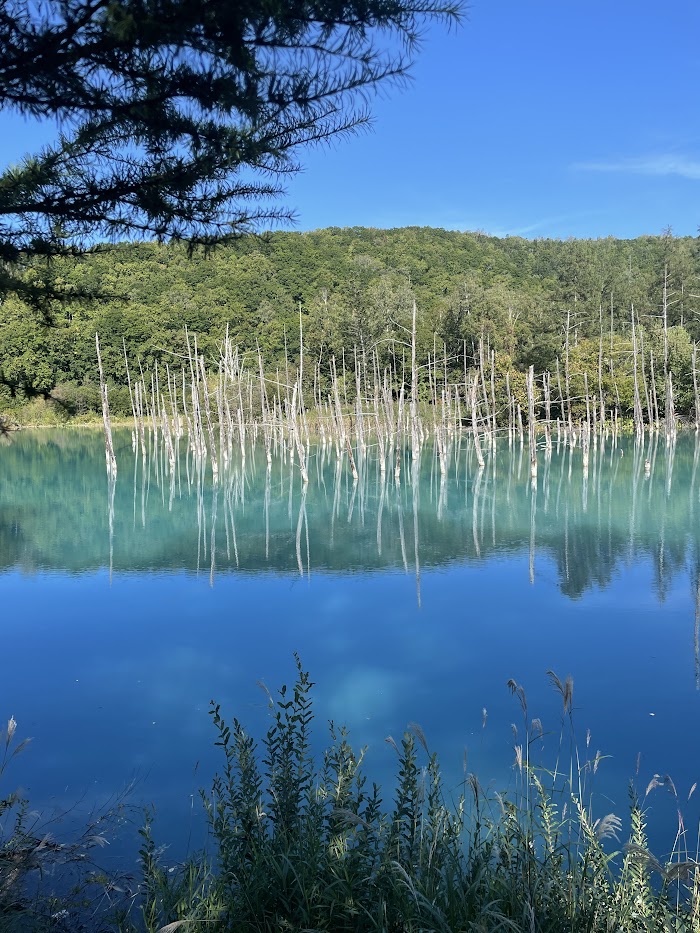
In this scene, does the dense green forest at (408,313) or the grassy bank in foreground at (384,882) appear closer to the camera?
the grassy bank in foreground at (384,882)

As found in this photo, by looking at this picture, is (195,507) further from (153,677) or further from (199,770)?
(199,770)

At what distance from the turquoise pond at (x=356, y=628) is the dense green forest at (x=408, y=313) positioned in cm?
1531

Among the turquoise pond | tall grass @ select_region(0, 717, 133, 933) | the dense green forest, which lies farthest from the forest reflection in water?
the dense green forest

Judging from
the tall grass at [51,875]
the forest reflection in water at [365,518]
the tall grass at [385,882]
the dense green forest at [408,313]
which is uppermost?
the dense green forest at [408,313]

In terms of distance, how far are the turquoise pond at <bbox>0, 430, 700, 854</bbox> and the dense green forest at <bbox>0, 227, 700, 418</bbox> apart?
603 inches

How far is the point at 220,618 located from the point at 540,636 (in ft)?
12.9

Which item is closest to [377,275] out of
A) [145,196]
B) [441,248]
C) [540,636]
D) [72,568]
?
[441,248]

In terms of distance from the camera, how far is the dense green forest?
3669 centimetres

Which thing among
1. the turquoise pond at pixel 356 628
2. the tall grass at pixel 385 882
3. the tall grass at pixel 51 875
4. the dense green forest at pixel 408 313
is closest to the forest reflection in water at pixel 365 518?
the turquoise pond at pixel 356 628

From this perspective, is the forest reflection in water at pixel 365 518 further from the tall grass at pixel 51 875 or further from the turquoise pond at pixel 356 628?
the tall grass at pixel 51 875

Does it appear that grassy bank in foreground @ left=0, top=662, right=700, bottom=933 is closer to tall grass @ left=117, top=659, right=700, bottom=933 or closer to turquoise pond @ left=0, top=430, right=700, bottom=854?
tall grass @ left=117, top=659, right=700, bottom=933

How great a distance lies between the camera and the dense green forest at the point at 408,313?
3669cm

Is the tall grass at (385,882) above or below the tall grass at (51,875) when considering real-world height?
above

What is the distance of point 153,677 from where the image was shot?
7.49m
